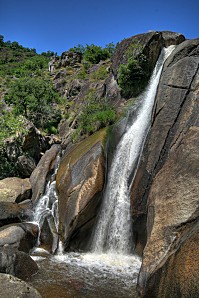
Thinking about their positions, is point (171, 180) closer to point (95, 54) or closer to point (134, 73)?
point (134, 73)

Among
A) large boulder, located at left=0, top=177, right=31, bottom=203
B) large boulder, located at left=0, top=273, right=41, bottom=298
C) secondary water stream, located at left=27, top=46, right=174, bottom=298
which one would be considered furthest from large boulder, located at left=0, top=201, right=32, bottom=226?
large boulder, located at left=0, top=273, right=41, bottom=298

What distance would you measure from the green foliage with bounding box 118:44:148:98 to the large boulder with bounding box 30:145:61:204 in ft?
25.4

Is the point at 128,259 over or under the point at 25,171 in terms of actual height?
under

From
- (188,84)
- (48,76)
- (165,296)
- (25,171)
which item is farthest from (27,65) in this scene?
(165,296)

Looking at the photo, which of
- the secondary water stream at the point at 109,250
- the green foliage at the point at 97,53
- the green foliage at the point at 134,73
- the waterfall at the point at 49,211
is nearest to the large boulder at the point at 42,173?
the waterfall at the point at 49,211

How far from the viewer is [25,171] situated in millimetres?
23062

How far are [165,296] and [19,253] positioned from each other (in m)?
6.28

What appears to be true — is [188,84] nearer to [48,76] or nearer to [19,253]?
[19,253]

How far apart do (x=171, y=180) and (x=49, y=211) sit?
9596mm

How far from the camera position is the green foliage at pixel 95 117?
18.8m

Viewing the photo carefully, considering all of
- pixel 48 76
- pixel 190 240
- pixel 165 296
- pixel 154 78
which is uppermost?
pixel 48 76

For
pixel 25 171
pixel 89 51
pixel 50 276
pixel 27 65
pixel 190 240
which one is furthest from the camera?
pixel 27 65

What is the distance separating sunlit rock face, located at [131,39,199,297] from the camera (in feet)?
23.6

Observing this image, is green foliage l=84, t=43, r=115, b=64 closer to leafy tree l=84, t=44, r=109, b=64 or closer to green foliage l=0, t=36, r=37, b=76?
leafy tree l=84, t=44, r=109, b=64
